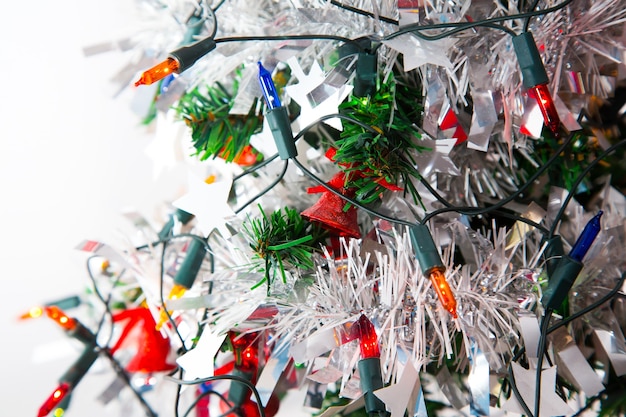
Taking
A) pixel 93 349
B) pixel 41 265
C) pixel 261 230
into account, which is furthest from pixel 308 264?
pixel 41 265

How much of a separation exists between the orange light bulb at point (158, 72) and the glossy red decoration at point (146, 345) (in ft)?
0.92

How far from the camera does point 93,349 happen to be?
56cm

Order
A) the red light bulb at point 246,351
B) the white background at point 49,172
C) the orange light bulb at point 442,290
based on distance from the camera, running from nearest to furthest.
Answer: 1. the orange light bulb at point 442,290
2. the red light bulb at point 246,351
3. the white background at point 49,172

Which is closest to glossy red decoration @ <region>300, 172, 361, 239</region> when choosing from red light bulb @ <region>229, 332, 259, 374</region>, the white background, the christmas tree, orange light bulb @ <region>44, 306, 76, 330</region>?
the christmas tree

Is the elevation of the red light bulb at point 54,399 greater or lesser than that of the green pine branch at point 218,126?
lesser

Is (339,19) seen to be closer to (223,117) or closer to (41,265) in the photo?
(223,117)

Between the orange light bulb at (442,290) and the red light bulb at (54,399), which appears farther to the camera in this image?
the red light bulb at (54,399)

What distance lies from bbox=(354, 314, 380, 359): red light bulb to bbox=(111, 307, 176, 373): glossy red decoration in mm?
226

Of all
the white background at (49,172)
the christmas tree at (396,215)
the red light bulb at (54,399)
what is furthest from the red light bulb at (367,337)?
the white background at (49,172)

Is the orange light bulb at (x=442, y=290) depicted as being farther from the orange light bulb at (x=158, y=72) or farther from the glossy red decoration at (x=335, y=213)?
the orange light bulb at (x=158, y=72)

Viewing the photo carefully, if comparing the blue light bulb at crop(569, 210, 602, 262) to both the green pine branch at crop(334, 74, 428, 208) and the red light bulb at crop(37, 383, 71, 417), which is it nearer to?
the green pine branch at crop(334, 74, 428, 208)

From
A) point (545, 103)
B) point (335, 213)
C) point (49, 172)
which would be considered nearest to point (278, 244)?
point (335, 213)

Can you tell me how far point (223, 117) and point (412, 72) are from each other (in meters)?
0.18

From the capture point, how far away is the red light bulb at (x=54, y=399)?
0.49 metres
